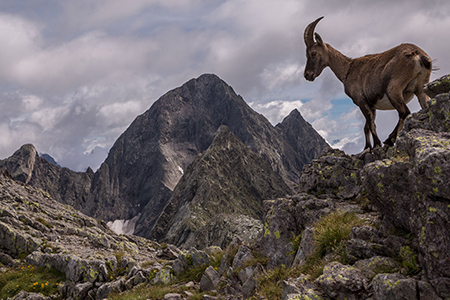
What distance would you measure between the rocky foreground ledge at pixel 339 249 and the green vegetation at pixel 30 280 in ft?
0.38

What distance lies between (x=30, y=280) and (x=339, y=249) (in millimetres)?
22045

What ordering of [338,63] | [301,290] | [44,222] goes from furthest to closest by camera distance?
1. [44,222]
2. [338,63]
3. [301,290]

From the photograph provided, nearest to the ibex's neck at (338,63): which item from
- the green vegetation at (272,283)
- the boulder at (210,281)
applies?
the green vegetation at (272,283)

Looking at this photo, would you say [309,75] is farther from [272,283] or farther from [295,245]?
[272,283]

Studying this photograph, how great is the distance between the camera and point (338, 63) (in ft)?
50.3

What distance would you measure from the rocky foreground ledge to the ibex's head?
5256 millimetres

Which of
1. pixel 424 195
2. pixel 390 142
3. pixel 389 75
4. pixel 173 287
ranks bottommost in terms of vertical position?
pixel 173 287

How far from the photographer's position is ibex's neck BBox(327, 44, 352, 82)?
49.3 feet

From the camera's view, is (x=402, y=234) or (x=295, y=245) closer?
(x=402, y=234)

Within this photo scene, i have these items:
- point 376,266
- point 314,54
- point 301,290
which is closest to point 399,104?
point 314,54

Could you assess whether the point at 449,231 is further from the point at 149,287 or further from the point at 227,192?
the point at 227,192

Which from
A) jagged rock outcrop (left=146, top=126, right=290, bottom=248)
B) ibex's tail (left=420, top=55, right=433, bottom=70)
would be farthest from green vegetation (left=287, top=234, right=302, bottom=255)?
jagged rock outcrop (left=146, top=126, right=290, bottom=248)

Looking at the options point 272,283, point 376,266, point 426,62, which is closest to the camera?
point 376,266

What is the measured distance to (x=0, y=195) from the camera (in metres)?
36.5
